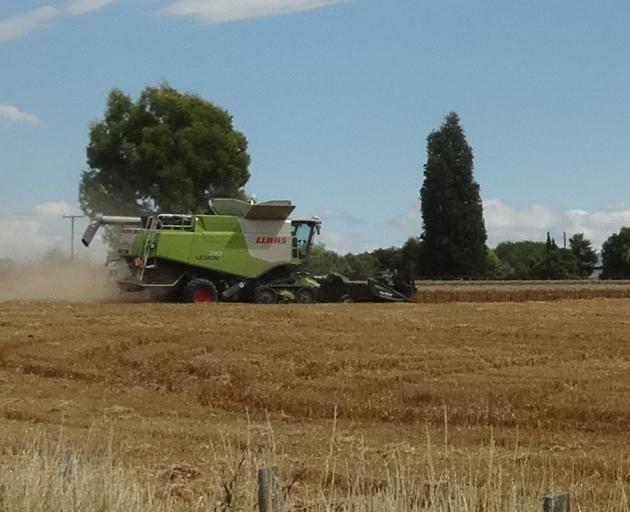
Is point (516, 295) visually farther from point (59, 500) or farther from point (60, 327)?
point (59, 500)

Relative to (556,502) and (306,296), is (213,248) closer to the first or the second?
(306,296)

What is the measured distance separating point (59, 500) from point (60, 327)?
16502 millimetres

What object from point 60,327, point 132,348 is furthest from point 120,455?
point 60,327

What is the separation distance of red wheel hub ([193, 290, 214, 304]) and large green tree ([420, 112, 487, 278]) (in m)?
44.7

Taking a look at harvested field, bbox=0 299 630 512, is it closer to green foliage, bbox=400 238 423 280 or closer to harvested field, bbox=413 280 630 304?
harvested field, bbox=413 280 630 304

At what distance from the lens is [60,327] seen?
23.2m

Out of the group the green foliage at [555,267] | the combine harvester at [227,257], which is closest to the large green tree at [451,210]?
the green foliage at [555,267]

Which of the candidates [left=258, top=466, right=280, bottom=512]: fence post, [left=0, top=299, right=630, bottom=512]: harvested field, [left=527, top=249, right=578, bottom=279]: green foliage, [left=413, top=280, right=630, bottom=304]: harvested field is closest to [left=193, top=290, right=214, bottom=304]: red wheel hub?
[left=0, top=299, right=630, bottom=512]: harvested field

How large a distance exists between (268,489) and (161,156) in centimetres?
4677

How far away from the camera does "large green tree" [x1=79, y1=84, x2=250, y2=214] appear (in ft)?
171

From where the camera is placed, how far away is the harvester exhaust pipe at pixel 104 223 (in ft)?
106

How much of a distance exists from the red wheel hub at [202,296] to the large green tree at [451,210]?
44696 millimetres

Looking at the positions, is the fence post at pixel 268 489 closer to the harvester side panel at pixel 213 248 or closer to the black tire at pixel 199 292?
the black tire at pixel 199 292

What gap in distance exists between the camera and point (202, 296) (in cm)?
3122
